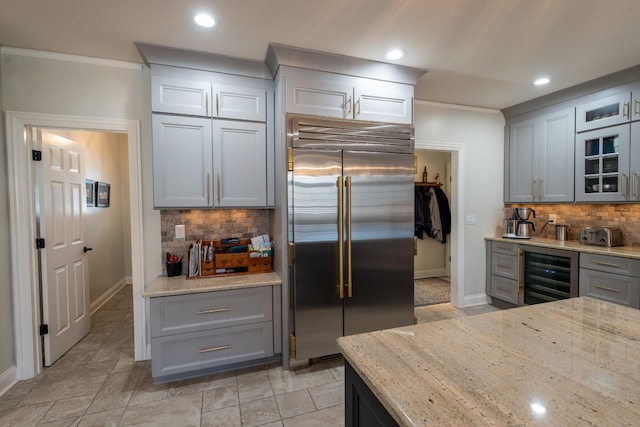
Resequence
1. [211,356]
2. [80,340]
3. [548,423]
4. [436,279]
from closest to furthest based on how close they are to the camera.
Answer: [548,423] < [211,356] < [80,340] < [436,279]

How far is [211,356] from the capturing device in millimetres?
2266

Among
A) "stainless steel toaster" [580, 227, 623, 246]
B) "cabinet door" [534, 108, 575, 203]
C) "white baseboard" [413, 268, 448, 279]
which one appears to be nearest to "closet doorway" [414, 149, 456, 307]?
"white baseboard" [413, 268, 448, 279]

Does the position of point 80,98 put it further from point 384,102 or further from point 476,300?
point 476,300

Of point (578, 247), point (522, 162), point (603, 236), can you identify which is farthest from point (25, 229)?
point (603, 236)

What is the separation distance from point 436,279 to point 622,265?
2.70 meters

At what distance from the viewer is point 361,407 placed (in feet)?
3.33

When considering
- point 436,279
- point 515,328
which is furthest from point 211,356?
point 436,279

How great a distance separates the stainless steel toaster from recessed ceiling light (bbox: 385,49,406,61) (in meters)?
2.64

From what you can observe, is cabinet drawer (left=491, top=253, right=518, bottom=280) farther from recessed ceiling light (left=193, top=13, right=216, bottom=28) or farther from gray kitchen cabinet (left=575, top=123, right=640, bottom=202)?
recessed ceiling light (left=193, top=13, right=216, bottom=28)

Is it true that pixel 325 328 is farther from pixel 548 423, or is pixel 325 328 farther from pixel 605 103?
pixel 605 103

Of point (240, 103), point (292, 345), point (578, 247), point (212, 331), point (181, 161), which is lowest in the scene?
point (292, 345)

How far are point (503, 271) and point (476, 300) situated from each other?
50 cm

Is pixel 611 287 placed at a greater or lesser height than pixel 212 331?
greater

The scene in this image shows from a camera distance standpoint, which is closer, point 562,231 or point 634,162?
point 634,162
